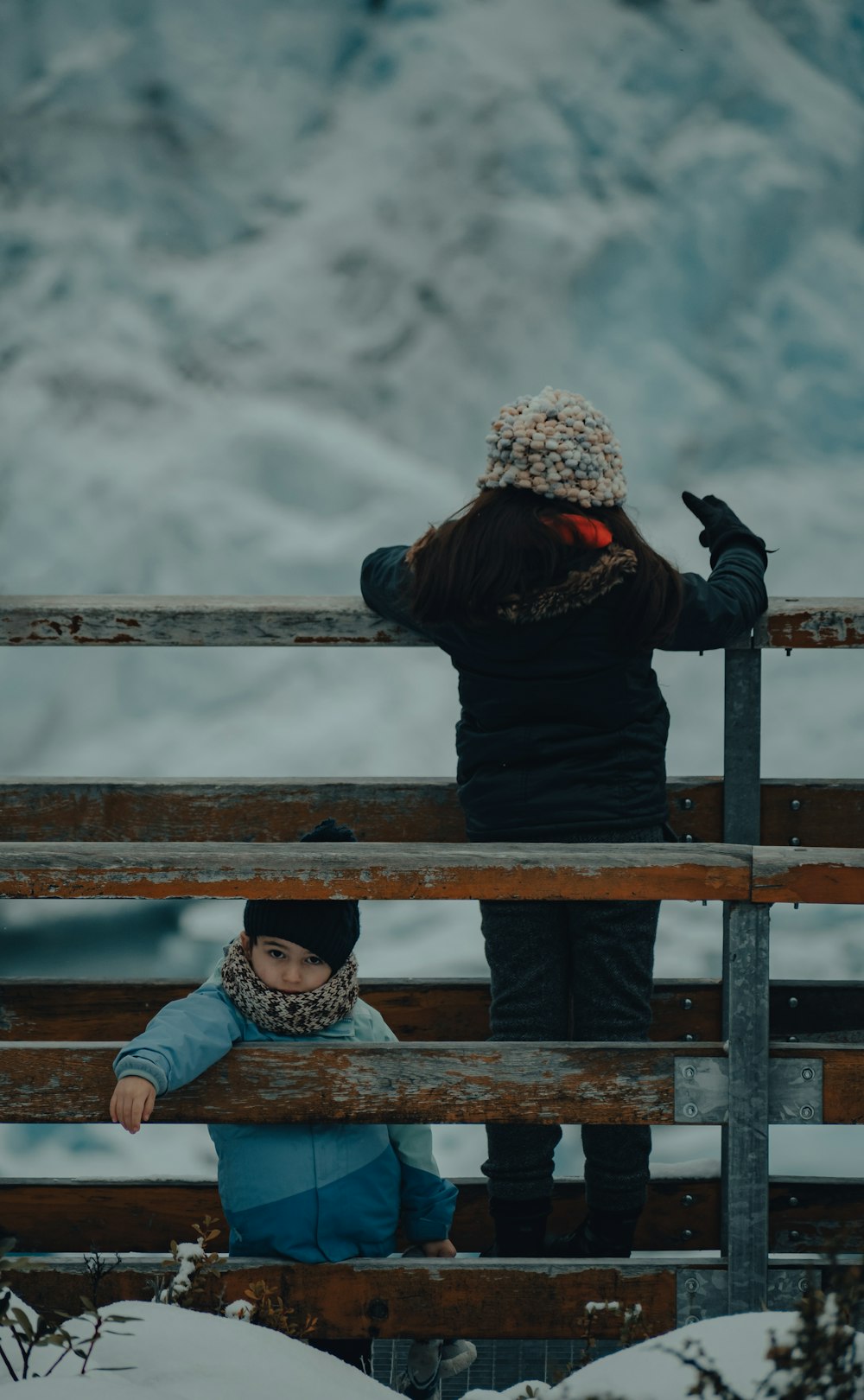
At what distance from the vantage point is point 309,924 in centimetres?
235

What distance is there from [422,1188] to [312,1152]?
0.20m

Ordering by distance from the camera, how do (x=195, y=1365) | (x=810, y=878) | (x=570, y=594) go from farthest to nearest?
(x=570, y=594) → (x=810, y=878) → (x=195, y=1365)

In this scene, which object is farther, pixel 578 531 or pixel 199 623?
pixel 199 623

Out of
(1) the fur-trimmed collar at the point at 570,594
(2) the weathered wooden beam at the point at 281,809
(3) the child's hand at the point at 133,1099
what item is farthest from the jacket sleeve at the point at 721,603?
(3) the child's hand at the point at 133,1099

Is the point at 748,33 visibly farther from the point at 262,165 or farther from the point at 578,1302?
the point at 578,1302

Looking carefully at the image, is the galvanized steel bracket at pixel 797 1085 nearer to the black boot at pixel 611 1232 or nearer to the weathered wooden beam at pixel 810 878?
the weathered wooden beam at pixel 810 878

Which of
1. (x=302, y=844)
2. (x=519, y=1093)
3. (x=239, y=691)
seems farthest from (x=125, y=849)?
(x=239, y=691)

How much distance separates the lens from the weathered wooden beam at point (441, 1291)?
87.0 inches

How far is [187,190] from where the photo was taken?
34.1 ft

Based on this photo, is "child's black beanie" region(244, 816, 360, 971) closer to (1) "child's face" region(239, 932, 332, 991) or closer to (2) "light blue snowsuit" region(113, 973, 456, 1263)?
(1) "child's face" region(239, 932, 332, 991)

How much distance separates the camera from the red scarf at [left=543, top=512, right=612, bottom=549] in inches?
101

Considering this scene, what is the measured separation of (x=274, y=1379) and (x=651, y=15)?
33.8 ft

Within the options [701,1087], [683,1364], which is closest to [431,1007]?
[701,1087]

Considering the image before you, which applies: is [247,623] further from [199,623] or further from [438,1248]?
[438,1248]
